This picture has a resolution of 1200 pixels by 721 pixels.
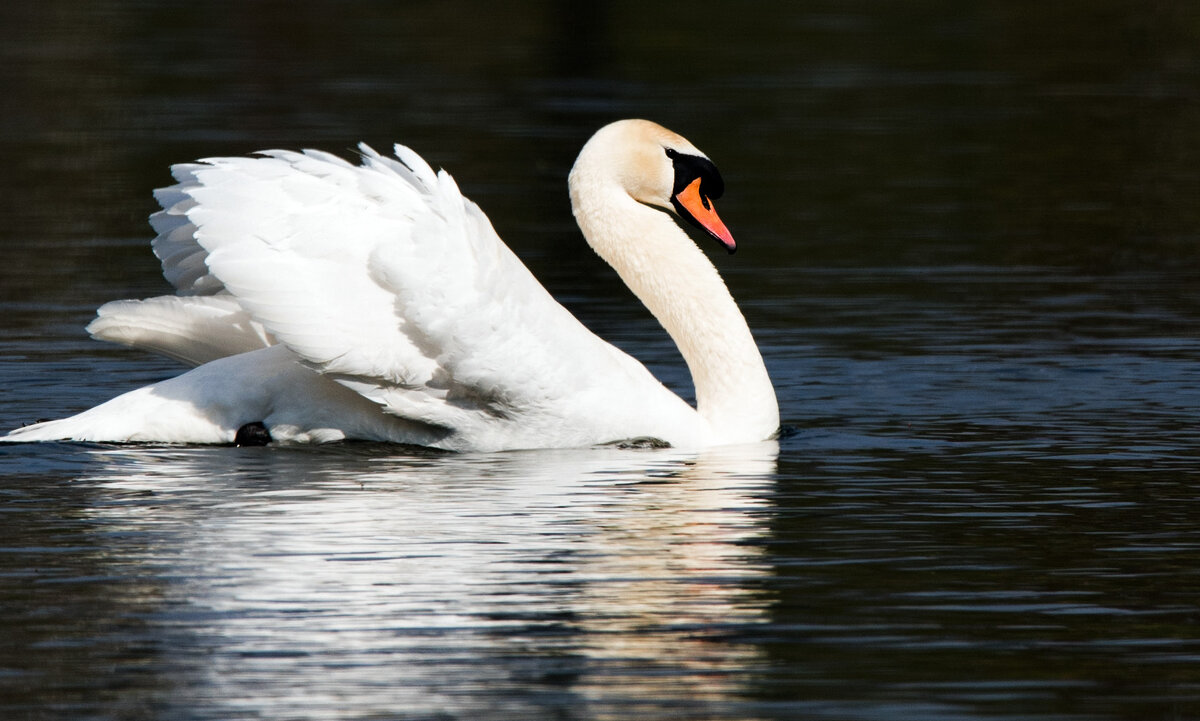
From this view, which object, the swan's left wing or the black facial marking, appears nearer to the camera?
the swan's left wing

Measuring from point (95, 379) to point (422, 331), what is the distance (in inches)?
115

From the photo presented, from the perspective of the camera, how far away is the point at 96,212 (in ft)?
60.2

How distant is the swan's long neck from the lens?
10453mm

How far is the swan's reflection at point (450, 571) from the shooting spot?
6.41 meters

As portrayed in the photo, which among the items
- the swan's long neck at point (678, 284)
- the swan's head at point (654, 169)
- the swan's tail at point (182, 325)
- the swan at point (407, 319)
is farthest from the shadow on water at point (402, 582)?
the swan's head at point (654, 169)

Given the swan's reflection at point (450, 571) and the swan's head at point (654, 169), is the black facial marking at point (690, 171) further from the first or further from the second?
the swan's reflection at point (450, 571)

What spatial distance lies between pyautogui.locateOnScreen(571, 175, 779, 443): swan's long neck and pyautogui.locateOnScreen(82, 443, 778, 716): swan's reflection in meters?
0.47

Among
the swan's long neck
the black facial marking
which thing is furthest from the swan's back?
the black facial marking

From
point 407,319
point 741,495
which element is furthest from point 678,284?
point 741,495

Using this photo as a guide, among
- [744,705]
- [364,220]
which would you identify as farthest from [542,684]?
[364,220]

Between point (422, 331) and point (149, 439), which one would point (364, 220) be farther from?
point (149, 439)

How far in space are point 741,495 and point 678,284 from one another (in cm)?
193

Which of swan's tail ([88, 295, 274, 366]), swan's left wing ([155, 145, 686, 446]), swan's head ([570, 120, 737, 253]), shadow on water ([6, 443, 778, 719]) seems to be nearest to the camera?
shadow on water ([6, 443, 778, 719])

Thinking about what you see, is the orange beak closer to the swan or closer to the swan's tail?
the swan
